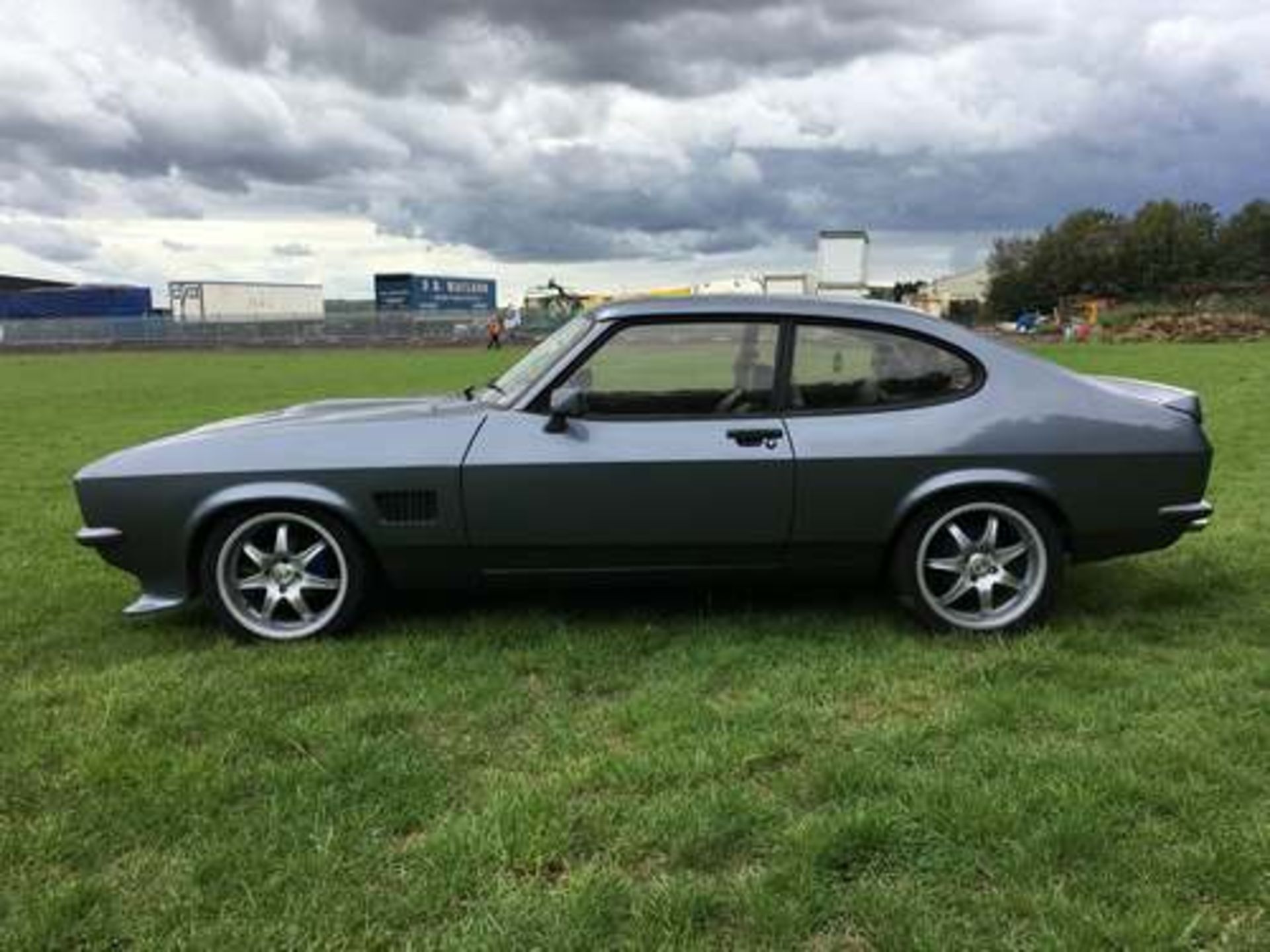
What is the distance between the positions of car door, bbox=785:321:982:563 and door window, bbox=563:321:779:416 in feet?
0.48

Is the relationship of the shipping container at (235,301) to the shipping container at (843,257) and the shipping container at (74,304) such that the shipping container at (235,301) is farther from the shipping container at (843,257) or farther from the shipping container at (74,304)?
the shipping container at (843,257)

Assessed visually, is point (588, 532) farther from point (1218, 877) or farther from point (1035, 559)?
point (1218, 877)

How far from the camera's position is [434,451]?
4781 mm

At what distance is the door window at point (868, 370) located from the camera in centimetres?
491

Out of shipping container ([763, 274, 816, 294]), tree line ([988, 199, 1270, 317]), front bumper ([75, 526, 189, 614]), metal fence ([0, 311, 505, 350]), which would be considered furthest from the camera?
tree line ([988, 199, 1270, 317])

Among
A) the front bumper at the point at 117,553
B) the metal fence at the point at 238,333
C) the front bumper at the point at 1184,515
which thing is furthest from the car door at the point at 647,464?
the metal fence at the point at 238,333

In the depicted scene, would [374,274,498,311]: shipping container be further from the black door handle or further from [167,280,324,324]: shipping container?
the black door handle

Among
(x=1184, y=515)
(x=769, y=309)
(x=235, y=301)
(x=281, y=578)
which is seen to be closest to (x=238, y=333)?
(x=235, y=301)

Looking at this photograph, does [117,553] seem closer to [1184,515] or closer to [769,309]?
[769,309]

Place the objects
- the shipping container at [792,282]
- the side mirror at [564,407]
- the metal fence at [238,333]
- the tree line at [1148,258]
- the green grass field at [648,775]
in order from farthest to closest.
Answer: the tree line at [1148,258], the metal fence at [238,333], the shipping container at [792,282], the side mirror at [564,407], the green grass field at [648,775]

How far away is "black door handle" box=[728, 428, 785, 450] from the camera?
4.79 meters

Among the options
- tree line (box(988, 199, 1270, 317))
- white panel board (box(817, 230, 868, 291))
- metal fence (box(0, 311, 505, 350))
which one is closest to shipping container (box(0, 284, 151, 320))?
metal fence (box(0, 311, 505, 350))

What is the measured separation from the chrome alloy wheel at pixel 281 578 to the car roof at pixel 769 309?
1538mm

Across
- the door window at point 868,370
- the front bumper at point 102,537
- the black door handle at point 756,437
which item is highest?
the door window at point 868,370
